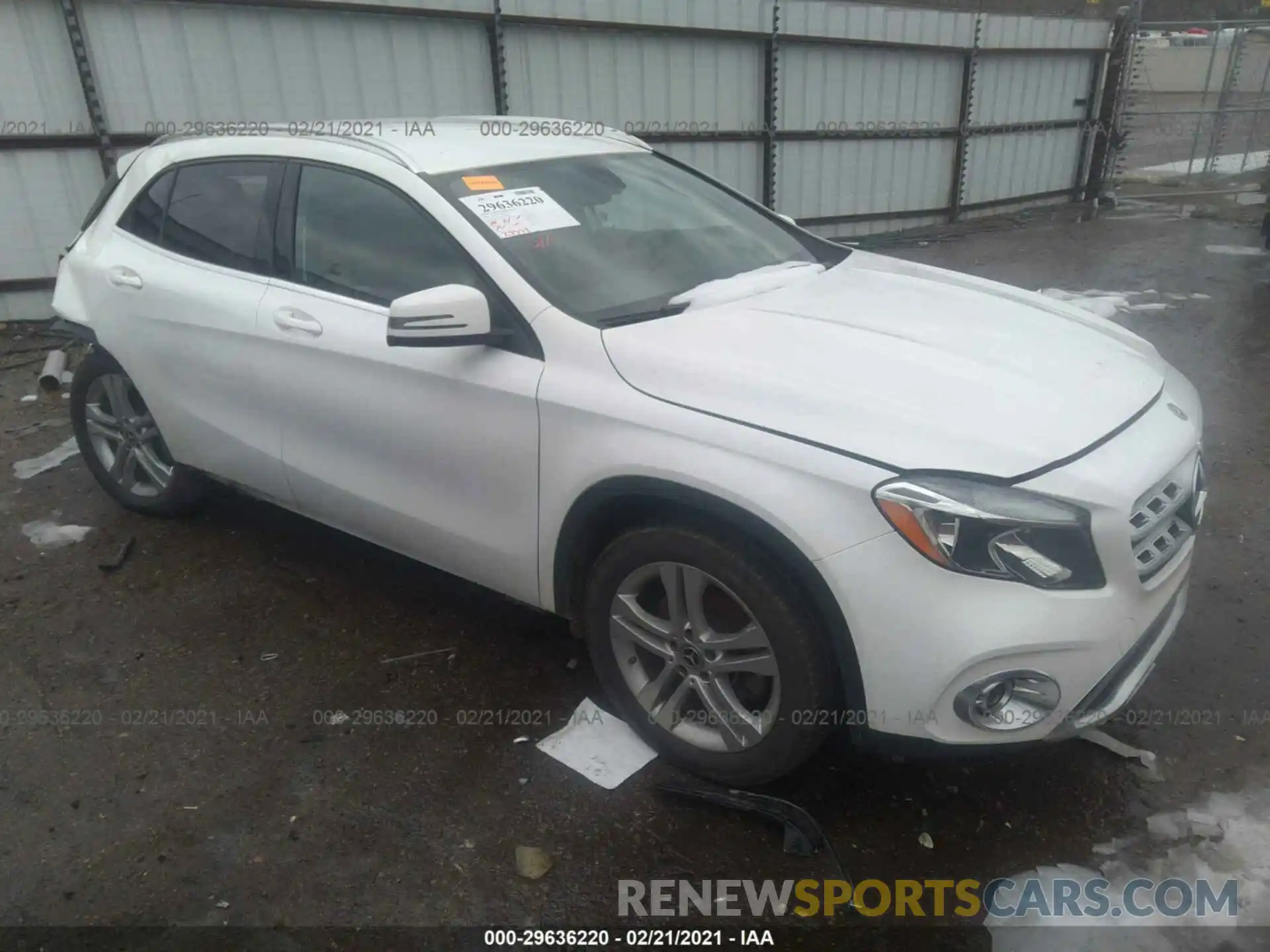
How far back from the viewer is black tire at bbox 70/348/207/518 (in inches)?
159

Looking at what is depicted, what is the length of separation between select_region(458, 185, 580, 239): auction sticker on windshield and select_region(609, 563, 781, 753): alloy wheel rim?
114 cm

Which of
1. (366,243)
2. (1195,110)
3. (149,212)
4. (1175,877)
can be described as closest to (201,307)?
(149,212)

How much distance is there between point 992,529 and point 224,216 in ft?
9.94

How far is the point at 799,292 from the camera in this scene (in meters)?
2.96

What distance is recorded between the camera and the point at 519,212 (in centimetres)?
291

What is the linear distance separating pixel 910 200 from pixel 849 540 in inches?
417

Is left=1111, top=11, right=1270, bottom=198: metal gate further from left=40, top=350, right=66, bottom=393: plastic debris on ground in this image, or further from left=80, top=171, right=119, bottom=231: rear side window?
left=40, top=350, right=66, bottom=393: plastic debris on ground

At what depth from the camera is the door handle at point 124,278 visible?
3.72 meters

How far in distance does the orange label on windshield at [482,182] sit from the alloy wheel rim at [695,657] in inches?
52.8

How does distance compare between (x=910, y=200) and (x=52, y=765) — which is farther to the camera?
(x=910, y=200)

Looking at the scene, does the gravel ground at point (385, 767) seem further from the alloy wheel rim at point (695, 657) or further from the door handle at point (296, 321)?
the door handle at point (296, 321)

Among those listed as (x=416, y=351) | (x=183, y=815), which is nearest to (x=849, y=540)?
(x=416, y=351)

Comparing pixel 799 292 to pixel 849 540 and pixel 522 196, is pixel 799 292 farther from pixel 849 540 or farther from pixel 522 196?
pixel 849 540

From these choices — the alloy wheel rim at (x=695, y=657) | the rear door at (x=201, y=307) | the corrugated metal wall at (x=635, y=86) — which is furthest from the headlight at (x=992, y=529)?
the corrugated metal wall at (x=635, y=86)
